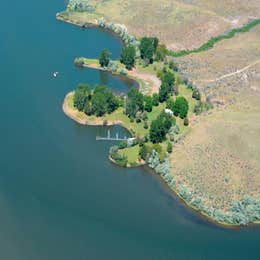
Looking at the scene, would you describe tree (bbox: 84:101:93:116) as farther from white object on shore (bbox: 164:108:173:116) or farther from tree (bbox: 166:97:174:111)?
tree (bbox: 166:97:174:111)

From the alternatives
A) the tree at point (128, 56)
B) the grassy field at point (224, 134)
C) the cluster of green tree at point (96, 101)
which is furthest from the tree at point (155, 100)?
the tree at point (128, 56)

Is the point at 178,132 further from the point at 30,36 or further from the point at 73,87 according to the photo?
the point at 30,36

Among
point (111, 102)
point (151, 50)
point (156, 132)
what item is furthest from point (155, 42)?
point (156, 132)

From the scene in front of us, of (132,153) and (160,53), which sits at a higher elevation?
(160,53)

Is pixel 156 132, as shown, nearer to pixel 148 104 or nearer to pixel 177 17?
pixel 148 104

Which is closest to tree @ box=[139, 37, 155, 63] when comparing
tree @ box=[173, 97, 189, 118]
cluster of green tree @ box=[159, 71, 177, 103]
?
cluster of green tree @ box=[159, 71, 177, 103]

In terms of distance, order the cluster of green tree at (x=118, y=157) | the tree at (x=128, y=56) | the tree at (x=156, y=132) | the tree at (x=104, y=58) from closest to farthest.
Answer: the cluster of green tree at (x=118, y=157) < the tree at (x=156, y=132) < the tree at (x=104, y=58) < the tree at (x=128, y=56)

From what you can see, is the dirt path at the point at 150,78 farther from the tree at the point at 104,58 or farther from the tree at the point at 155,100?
the tree at the point at 104,58

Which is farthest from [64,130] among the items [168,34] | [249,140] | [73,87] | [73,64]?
[168,34]

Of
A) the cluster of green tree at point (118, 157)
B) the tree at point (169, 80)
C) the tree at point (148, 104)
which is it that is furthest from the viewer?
the tree at point (169, 80)
